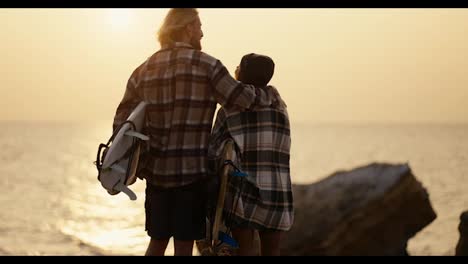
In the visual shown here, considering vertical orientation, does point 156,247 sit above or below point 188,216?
below

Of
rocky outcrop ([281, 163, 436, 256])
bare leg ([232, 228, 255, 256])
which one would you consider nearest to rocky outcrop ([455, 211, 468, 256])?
rocky outcrop ([281, 163, 436, 256])

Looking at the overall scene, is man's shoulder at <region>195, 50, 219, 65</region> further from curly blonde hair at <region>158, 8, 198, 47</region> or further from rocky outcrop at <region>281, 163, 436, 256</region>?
rocky outcrop at <region>281, 163, 436, 256</region>

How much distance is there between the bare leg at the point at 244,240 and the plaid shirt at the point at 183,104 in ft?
1.90

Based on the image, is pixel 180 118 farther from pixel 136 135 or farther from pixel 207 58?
pixel 207 58

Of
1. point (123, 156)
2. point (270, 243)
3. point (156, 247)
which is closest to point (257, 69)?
point (123, 156)

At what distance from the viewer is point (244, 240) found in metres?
4.37

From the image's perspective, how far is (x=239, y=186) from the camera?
422 centimetres

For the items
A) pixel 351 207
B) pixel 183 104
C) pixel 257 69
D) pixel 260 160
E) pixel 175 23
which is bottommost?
pixel 351 207

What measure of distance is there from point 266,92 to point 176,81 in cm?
66

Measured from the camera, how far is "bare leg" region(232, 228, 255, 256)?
14.2 ft

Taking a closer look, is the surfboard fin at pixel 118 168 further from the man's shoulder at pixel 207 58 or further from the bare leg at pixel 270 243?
the bare leg at pixel 270 243

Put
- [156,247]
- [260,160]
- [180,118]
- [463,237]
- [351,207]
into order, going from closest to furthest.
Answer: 1. [180,118]
2. [156,247]
3. [260,160]
4. [463,237]
5. [351,207]

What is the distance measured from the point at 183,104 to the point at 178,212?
67 cm

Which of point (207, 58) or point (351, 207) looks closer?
point (207, 58)
